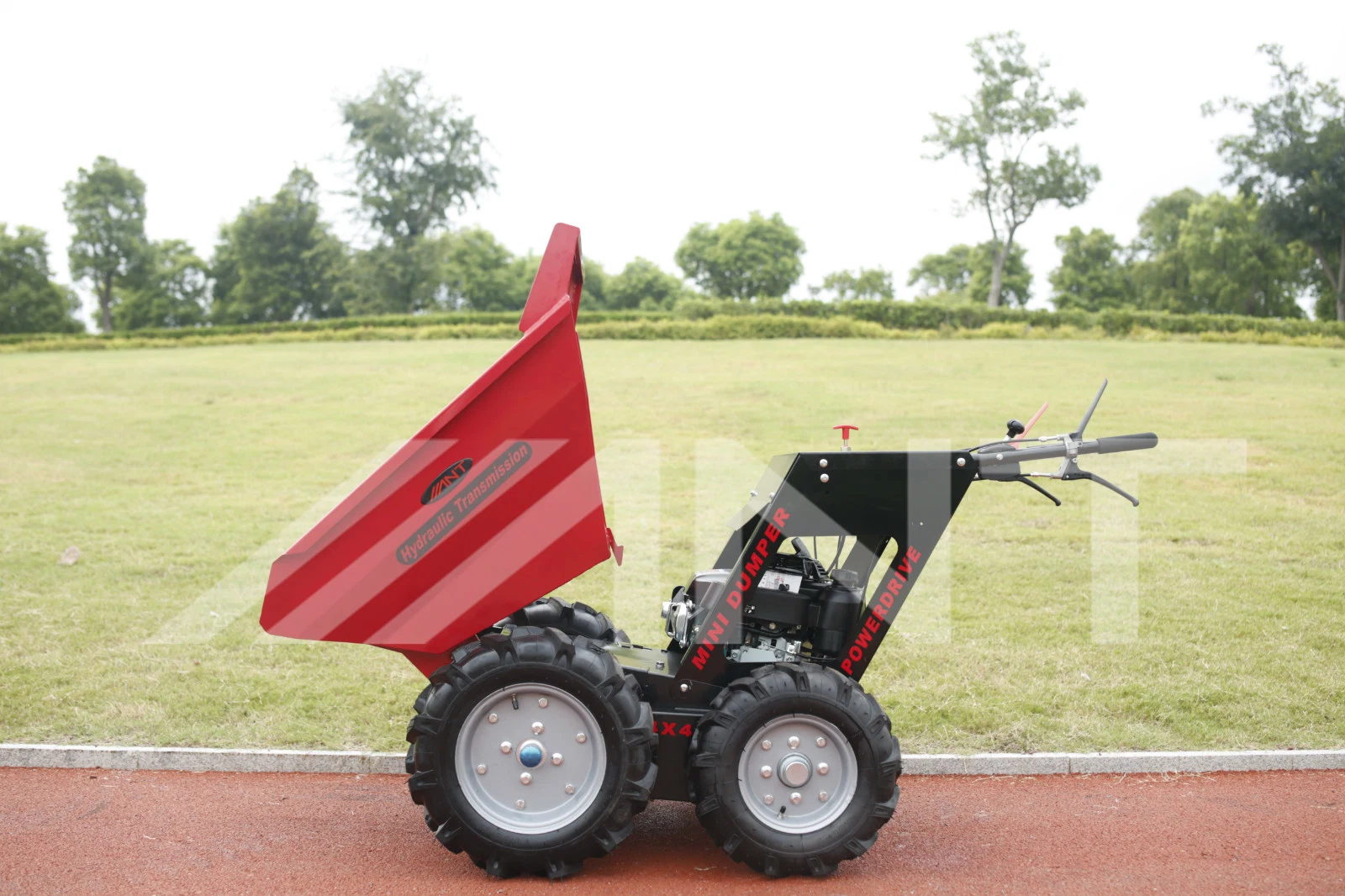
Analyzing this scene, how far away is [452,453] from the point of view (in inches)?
169

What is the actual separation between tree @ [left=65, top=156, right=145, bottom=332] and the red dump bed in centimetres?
7243

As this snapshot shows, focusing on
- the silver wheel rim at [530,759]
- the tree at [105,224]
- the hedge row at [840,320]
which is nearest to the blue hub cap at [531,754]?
the silver wheel rim at [530,759]

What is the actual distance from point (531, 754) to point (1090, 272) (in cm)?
8141

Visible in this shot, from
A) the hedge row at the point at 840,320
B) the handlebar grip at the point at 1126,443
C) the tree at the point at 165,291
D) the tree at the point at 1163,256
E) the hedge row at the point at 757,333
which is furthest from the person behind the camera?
the tree at the point at 1163,256

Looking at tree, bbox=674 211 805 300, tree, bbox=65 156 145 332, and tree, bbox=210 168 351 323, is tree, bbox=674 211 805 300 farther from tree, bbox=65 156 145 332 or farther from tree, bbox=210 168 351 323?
tree, bbox=65 156 145 332

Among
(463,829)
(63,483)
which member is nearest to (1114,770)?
(463,829)

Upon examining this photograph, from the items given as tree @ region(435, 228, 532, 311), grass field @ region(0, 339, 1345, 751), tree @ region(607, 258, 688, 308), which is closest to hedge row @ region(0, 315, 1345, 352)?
grass field @ region(0, 339, 1345, 751)

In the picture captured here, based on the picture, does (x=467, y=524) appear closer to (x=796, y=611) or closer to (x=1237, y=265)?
(x=796, y=611)

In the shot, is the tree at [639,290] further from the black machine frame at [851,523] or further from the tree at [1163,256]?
the black machine frame at [851,523]

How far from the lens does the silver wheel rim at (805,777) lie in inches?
168

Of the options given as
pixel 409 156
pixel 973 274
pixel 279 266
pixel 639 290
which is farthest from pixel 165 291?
pixel 973 274

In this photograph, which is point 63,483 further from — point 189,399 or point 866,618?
→ point 866,618

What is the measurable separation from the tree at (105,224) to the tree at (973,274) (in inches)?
2169

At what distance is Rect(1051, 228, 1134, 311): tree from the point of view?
77.3 m
